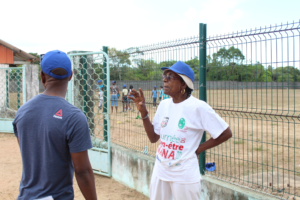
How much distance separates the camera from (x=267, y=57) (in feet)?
9.44

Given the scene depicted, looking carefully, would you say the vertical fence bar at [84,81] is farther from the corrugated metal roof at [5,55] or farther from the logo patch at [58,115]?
the corrugated metal roof at [5,55]

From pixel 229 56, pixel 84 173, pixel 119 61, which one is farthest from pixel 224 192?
pixel 119 61

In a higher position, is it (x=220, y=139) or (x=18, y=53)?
(x=18, y=53)

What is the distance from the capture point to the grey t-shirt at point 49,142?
1541mm

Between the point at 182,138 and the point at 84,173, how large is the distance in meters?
0.97

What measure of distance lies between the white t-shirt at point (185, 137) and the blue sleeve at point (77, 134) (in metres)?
0.97

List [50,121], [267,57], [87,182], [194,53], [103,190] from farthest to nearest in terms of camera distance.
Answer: [103,190]
[194,53]
[267,57]
[87,182]
[50,121]

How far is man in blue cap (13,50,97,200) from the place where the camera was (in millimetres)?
1545

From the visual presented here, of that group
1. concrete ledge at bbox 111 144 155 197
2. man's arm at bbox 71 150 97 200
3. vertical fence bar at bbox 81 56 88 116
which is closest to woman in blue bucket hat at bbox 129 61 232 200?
man's arm at bbox 71 150 97 200

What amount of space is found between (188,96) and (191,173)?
75 centimetres

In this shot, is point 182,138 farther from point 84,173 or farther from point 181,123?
point 84,173

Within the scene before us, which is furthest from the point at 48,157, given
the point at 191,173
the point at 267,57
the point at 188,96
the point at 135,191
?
the point at 135,191

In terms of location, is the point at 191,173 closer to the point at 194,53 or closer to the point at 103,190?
the point at 194,53

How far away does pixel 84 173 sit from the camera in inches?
65.4
